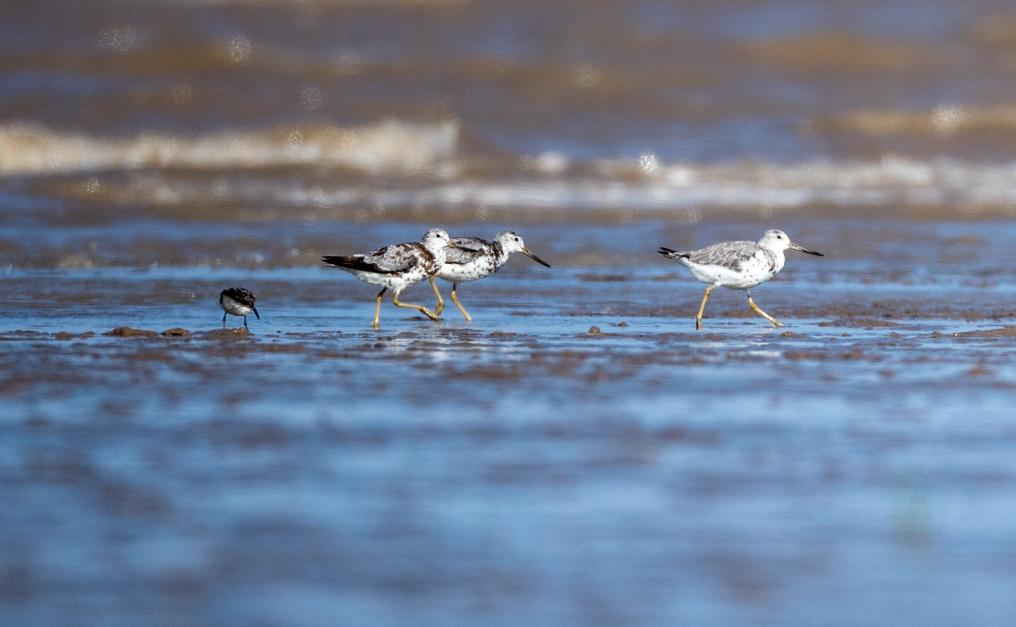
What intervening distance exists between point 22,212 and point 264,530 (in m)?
15.3

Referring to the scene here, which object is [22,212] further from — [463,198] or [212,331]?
[212,331]

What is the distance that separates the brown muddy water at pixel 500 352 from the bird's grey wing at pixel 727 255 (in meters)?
0.55

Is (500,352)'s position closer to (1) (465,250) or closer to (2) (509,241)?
(1) (465,250)

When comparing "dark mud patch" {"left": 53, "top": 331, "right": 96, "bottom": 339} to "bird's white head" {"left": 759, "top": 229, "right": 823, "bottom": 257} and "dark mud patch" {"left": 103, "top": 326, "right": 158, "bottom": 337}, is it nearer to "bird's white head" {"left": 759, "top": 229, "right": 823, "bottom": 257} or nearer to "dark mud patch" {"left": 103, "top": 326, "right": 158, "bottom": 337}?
"dark mud patch" {"left": 103, "top": 326, "right": 158, "bottom": 337}

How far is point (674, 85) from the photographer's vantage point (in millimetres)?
30062

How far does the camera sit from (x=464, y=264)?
43.2 feet

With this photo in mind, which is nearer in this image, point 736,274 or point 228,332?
point 228,332

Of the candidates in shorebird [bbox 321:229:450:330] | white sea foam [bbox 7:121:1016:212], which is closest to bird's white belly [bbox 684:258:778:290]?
shorebird [bbox 321:229:450:330]

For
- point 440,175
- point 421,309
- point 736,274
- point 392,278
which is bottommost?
Answer: point 421,309

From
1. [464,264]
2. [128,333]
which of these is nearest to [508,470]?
[128,333]

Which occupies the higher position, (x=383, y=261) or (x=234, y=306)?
(x=383, y=261)

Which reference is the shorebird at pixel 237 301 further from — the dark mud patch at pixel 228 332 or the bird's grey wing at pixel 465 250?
the bird's grey wing at pixel 465 250

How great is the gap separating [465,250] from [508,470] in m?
7.29

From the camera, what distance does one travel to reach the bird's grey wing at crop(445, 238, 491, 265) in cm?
1316
